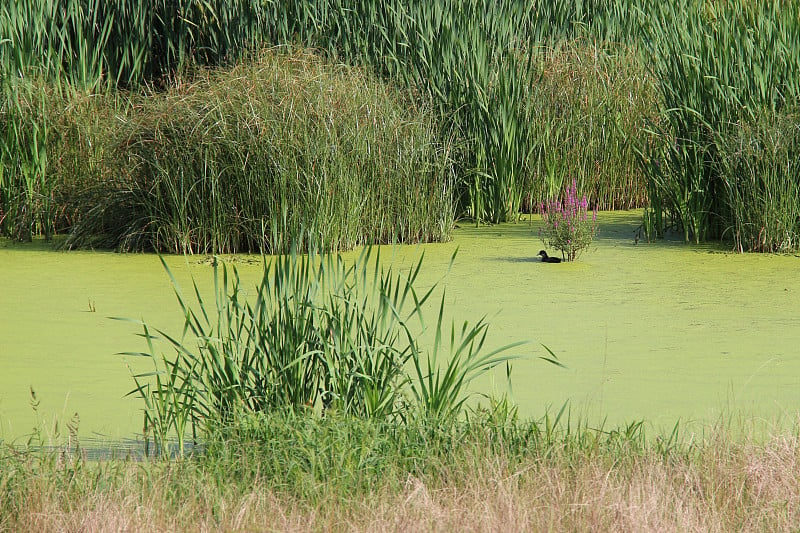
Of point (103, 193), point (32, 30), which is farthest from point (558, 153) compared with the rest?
point (32, 30)

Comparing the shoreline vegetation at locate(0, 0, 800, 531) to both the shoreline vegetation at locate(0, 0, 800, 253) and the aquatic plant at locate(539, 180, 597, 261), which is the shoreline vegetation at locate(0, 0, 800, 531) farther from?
the aquatic plant at locate(539, 180, 597, 261)

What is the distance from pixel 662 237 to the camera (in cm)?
736

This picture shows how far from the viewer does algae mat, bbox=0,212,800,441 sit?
3.76 meters

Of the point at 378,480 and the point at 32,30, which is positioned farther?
the point at 32,30

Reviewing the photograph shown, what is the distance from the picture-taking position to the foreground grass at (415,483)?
2590 millimetres

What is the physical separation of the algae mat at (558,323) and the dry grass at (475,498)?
19.5 inches

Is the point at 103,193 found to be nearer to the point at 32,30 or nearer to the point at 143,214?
the point at 143,214

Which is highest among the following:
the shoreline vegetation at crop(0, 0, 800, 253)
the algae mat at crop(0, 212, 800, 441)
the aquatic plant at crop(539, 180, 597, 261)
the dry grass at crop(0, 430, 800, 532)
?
the shoreline vegetation at crop(0, 0, 800, 253)

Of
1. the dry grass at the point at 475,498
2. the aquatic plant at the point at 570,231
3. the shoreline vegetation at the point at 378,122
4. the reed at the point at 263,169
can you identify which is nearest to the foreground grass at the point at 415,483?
the dry grass at the point at 475,498

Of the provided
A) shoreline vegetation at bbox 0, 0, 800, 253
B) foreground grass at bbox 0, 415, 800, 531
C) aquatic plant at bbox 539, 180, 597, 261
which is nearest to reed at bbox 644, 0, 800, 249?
shoreline vegetation at bbox 0, 0, 800, 253

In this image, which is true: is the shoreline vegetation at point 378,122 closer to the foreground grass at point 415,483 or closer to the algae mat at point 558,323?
the algae mat at point 558,323

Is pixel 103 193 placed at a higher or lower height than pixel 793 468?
higher

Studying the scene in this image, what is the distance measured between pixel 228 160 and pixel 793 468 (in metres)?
4.59

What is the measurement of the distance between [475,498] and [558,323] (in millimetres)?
2344
